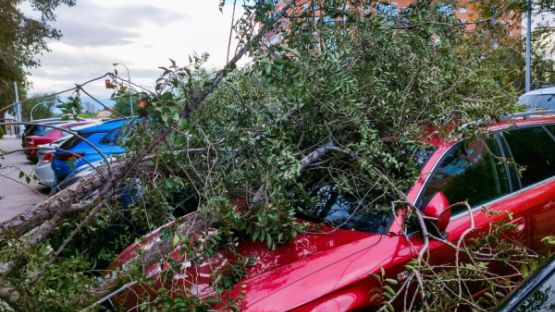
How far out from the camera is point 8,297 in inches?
82.8

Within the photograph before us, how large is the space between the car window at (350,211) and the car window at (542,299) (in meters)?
0.95

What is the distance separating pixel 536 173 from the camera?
3.50 metres

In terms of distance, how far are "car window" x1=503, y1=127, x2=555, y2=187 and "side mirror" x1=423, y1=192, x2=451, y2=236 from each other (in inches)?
40.9

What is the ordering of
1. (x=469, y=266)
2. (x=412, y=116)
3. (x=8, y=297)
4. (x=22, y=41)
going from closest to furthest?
(x=8, y=297) → (x=469, y=266) → (x=412, y=116) → (x=22, y=41)

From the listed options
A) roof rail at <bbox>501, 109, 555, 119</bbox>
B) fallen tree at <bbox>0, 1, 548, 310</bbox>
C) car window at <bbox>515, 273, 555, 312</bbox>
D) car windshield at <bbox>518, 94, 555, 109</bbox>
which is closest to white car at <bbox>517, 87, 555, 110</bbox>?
car windshield at <bbox>518, 94, 555, 109</bbox>

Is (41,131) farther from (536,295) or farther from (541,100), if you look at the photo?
(536,295)

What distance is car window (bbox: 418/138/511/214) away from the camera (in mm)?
2900

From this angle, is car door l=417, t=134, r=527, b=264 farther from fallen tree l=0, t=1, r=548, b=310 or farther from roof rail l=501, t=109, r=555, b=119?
roof rail l=501, t=109, r=555, b=119

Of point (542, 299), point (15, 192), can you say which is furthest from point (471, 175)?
point (15, 192)

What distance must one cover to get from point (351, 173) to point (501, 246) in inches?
37.8

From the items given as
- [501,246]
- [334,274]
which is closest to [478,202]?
[501,246]

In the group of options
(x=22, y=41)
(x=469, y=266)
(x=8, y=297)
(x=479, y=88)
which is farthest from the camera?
(x=22, y=41)

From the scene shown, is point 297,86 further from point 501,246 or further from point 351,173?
point 501,246

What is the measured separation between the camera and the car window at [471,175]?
2900 millimetres
